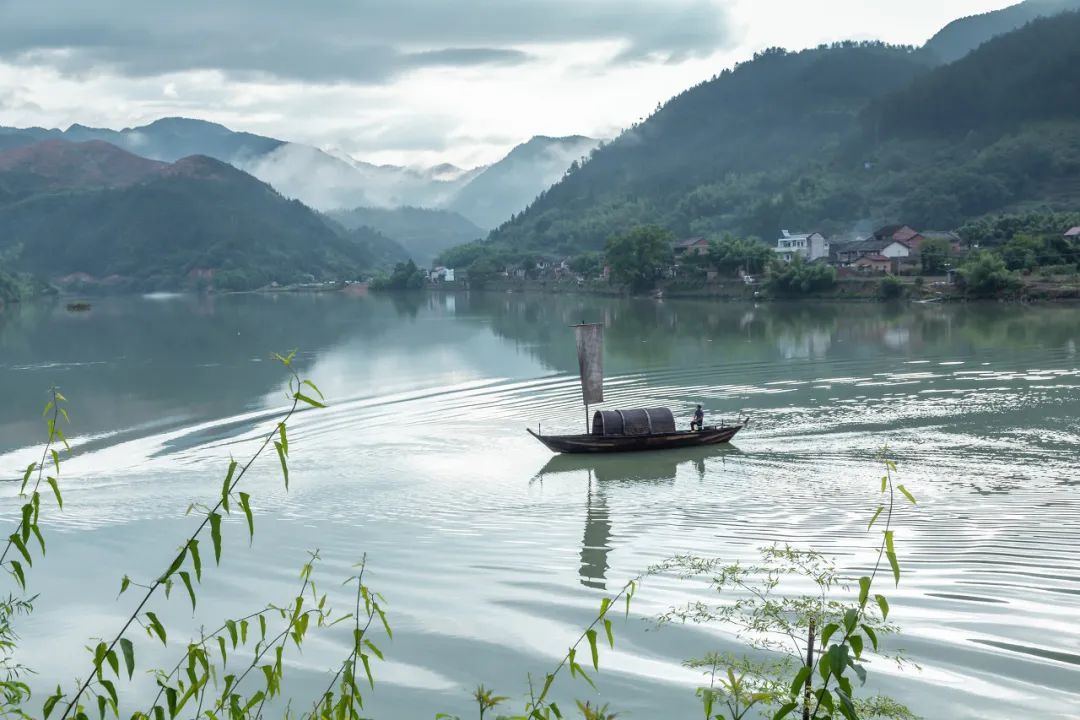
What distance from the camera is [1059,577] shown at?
35.3 ft

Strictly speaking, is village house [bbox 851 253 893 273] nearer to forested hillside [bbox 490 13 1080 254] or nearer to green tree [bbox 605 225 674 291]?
green tree [bbox 605 225 674 291]

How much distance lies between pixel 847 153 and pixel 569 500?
111 meters

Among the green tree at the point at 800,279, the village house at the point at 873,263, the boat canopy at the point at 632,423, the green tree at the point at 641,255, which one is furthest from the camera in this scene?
the green tree at the point at 641,255

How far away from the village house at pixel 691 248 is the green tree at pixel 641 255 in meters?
1.80

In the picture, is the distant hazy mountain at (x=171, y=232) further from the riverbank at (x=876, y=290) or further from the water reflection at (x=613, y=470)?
the water reflection at (x=613, y=470)

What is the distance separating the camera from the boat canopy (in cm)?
1927

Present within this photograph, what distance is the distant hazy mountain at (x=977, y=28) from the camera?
178625 mm

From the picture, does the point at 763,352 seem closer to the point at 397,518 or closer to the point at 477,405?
the point at 477,405

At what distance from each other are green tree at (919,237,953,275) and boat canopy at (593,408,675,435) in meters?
44.2

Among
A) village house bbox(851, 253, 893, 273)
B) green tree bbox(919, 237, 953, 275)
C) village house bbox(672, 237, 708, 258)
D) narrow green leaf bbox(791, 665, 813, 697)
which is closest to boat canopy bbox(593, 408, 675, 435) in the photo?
narrow green leaf bbox(791, 665, 813, 697)

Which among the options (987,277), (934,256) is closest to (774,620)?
(987,277)

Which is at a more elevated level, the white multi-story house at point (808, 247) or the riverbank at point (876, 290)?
the white multi-story house at point (808, 247)

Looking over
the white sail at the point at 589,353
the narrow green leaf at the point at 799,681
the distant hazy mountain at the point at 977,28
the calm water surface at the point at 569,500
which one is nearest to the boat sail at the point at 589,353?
the white sail at the point at 589,353

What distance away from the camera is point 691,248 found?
75.2 m
